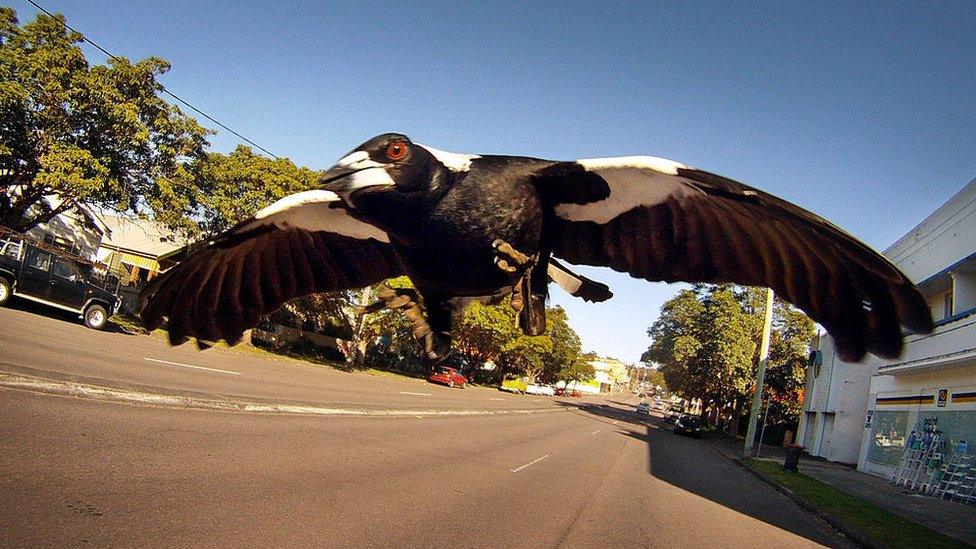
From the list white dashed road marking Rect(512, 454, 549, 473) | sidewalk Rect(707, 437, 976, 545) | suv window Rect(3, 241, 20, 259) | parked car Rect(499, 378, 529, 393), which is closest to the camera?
sidewalk Rect(707, 437, 976, 545)

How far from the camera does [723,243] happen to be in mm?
2416

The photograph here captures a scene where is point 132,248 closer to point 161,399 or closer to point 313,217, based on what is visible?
point 161,399

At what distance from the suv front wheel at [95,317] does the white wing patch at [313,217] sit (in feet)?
61.5

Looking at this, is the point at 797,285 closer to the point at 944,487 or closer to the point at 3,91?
the point at 944,487

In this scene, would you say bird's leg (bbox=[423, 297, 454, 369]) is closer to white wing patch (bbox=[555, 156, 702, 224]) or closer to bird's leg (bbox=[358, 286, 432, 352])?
bird's leg (bbox=[358, 286, 432, 352])

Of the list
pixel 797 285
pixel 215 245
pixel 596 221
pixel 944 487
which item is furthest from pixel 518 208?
pixel 944 487

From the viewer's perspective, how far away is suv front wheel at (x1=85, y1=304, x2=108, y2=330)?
1795 cm

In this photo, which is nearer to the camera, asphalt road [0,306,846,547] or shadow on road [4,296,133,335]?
asphalt road [0,306,846,547]

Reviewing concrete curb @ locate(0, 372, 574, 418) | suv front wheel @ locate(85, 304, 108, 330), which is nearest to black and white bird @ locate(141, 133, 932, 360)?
concrete curb @ locate(0, 372, 574, 418)

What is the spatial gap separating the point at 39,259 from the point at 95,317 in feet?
7.83

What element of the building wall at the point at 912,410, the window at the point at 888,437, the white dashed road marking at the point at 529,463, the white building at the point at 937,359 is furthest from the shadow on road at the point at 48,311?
the window at the point at 888,437

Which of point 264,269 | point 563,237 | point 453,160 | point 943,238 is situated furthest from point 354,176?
point 943,238

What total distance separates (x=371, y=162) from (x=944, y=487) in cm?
2081

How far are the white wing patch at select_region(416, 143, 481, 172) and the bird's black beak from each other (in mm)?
227
